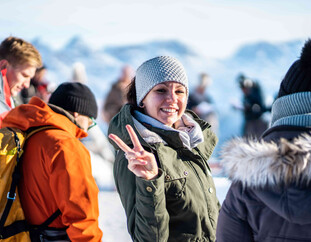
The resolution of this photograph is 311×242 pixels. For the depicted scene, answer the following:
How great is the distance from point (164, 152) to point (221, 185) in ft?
11.2

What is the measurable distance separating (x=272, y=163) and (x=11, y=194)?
133 centimetres

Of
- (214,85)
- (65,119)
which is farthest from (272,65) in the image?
(65,119)

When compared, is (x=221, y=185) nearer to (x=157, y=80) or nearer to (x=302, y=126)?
(x=157, y=80)

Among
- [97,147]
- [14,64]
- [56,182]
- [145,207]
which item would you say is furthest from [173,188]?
[97,147]

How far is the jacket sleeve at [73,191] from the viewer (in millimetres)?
2170

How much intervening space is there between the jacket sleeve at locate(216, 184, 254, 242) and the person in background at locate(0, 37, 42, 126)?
7.96ft

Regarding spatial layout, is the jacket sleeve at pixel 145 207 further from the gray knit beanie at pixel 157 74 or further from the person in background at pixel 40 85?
the person in background at pixel 40 85

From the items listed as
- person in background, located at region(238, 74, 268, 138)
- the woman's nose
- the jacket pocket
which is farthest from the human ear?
person in background, located at region(238, 74, 268, 138)

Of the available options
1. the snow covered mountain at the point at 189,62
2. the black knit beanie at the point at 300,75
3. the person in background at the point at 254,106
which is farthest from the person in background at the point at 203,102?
the black knit beanie at the point at 300,75

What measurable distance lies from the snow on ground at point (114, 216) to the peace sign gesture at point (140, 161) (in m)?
2.51

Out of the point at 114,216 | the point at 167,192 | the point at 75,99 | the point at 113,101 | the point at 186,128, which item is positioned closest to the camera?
the point at 167,192

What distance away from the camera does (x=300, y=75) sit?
1479 mm

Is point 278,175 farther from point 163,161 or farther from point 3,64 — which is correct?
point 3,64

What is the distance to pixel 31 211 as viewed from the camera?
221cm
